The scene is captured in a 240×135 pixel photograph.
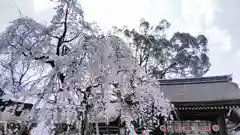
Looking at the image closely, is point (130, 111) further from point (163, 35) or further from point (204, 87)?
point (163, 35)

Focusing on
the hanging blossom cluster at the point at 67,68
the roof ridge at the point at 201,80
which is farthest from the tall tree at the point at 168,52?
the hanging blossom cluster at the point at 67,68

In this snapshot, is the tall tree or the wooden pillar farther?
the tall tree

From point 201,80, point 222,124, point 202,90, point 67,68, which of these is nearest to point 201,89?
point 202,90

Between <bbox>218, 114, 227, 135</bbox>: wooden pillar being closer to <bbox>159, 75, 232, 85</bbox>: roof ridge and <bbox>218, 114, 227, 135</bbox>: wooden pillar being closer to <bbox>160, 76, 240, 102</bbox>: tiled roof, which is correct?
<bbox>160, 76, 240, 102</bbox>: tiled roof

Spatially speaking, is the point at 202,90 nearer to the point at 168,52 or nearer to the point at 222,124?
the point at 222,124

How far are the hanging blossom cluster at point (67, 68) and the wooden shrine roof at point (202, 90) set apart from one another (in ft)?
12.6

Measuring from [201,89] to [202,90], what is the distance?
0.60 ft

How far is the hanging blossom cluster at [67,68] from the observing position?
5.30 metres

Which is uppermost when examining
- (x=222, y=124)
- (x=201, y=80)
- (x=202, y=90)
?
(x=201, y=80)

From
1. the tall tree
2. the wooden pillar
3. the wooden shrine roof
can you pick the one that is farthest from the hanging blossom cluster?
the tall tree

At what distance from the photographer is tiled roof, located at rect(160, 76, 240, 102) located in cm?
929

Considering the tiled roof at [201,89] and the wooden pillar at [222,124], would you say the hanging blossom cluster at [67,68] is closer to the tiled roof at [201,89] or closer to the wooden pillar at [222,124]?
the tiled roof at [201,89]

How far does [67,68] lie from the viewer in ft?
17.4

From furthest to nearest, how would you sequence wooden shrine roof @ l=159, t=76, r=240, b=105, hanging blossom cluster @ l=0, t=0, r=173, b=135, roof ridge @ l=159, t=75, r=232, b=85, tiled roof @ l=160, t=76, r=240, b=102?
roof ridge @ l=159, t=75, r=232, b=85 → tiled roof @ l=160, t=76, r=240, b=102 → wooden shrine roof @ l=159, t=76, r=240, b=105 → hanging blossom cluster @ l=0, t=0, r=173, b=135
